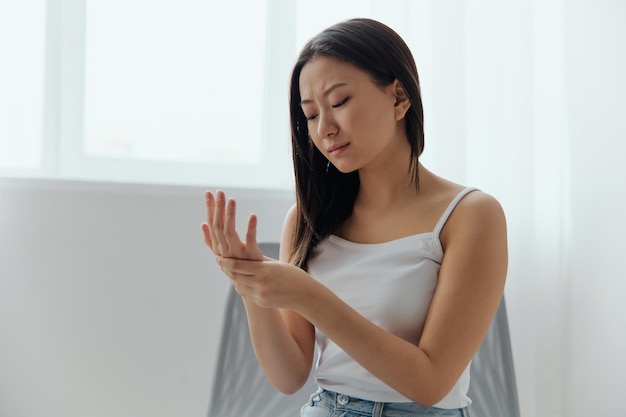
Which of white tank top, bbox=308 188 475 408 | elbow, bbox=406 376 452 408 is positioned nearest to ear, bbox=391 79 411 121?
white tank top, bbox=308 188 475 408

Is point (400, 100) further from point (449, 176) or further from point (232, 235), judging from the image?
point (449, 176)

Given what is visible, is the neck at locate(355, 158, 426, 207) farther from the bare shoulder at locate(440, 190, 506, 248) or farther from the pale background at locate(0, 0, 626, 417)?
the pale background at locate(0, 0, 626, 417)

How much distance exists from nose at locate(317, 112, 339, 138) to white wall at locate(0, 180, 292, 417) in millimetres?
885

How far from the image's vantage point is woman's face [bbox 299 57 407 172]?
1.06m

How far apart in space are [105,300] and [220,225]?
3.38ft

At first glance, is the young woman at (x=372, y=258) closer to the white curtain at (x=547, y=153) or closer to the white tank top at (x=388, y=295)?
the white tank top at (x=388, y=295)

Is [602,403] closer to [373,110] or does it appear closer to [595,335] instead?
[595,335]

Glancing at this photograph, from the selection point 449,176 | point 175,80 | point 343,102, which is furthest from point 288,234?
point 175,80

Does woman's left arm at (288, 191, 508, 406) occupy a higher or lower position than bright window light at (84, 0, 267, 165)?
lower

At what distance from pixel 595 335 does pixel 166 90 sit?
1284 mm

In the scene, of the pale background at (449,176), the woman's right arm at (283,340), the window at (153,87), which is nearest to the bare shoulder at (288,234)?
the woman's right arm at (283,340)

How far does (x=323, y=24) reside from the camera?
2191 millimetres

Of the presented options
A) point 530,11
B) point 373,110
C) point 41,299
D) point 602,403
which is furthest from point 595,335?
point 41,299

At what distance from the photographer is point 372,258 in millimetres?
1104
